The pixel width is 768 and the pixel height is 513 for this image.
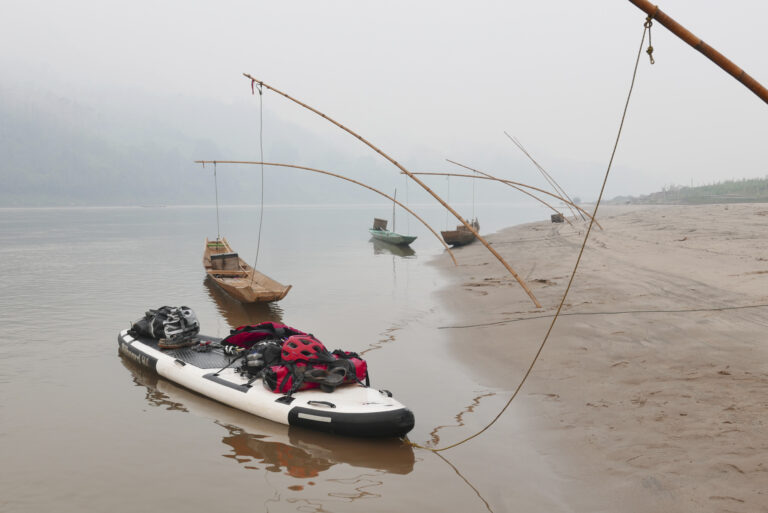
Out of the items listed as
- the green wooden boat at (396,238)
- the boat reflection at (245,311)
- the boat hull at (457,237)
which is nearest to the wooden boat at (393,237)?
the green wooden boat at (396,238)

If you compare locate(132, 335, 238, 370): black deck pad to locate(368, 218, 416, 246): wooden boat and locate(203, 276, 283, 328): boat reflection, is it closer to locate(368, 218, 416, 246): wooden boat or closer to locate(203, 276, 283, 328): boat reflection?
locate(203, 276, 283, 328): boat reflection

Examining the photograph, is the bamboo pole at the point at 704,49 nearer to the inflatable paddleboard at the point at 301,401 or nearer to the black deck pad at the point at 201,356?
the inflatable paddleboard at the point at 301,401

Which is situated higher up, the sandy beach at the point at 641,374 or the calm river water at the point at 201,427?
the sandy beach at the point at 641,374

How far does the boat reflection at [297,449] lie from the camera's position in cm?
611

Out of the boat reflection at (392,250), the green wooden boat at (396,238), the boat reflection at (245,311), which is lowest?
the boat reflection at (392,250)

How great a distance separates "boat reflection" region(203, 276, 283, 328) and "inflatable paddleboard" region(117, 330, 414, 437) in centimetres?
543

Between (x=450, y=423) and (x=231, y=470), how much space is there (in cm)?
304

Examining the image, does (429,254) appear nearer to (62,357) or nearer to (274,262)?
(274,262)

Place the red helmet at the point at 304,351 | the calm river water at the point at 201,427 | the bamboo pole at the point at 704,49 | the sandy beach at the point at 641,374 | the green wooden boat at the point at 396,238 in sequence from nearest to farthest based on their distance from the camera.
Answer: the bamboo pole at the point at 704,49
the sandy beach at the point at 641,374
the calm river water at the point at 201,427
the red helmet at the point at 304,351
the green wooden boat at the point at 396,238

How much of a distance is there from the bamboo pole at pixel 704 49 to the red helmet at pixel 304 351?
17.7 ft

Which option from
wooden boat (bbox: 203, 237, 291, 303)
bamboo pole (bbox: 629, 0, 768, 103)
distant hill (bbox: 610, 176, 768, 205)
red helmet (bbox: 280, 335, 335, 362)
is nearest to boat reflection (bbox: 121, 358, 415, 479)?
red helmet (bbox: 280, 335, 335, 362)

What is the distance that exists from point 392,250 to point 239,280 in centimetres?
1841

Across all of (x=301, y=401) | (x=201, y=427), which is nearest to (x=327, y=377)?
(x=301, y=401)

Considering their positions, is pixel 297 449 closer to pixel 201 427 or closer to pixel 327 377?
pixel 327 377
